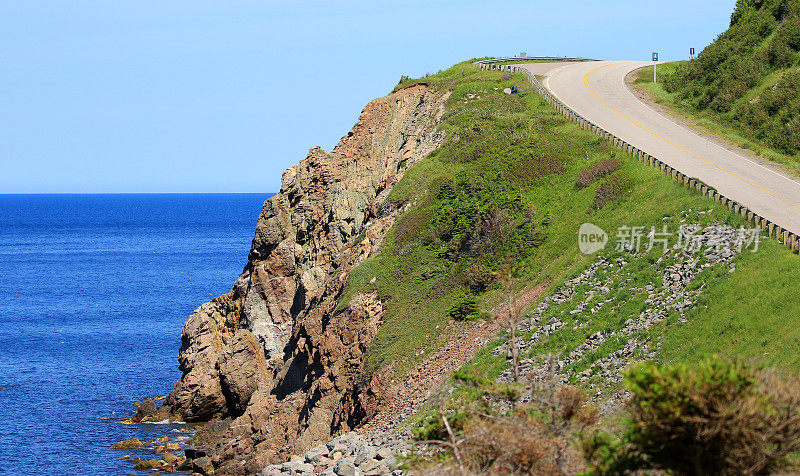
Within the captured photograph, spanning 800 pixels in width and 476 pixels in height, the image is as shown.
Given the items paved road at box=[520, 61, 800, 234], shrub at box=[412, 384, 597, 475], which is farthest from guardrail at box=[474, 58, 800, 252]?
shrub at box=[412, 384, 597, 475]

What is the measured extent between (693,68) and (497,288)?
113ft

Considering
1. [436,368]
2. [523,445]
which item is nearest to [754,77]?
[436,368]

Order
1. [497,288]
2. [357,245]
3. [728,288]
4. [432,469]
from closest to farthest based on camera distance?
1. [432,469]
2. [728,288]
3. [497,288]
4. [357,245]

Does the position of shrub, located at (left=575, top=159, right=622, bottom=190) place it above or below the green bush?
above

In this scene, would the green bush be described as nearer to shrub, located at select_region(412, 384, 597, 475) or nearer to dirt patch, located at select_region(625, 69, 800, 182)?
dirt patch, located at select_region(625, 69, 800, 182)

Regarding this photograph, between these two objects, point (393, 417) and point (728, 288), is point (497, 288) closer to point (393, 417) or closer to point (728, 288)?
point (393, 417)

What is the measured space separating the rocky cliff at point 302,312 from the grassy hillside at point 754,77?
18085 millimetres

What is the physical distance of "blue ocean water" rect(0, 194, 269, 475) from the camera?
4469 centimetres

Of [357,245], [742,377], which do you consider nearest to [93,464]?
[357,245]

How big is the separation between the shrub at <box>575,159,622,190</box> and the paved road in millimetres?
2537

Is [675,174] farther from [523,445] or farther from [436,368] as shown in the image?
[523,445]

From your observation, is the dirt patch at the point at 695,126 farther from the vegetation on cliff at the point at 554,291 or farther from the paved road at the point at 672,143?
the vegetation on cliff at the point at 554,291

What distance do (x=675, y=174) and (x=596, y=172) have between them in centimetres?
533

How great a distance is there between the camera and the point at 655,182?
35.5 metres
